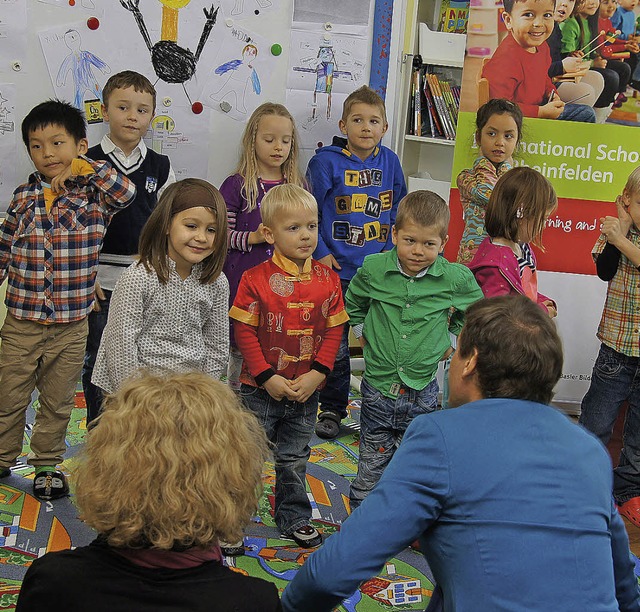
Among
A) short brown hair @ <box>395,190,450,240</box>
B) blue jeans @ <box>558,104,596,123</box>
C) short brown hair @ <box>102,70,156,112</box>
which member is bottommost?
short brown hair @ <box>395,190,450,240</box>

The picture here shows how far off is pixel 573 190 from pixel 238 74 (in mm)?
1537

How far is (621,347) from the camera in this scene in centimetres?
307

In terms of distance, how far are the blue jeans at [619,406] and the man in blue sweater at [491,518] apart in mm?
1871

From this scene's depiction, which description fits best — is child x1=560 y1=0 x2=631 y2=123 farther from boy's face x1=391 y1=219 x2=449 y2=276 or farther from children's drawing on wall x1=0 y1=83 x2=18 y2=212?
children's drawing on wall x1=0 y1=83 x2=18 y2=212

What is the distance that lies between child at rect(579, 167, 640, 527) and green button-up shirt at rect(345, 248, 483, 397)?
0.77 m

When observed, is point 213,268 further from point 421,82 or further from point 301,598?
point 421,82

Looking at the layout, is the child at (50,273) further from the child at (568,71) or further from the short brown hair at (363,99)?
the child at (568,71)

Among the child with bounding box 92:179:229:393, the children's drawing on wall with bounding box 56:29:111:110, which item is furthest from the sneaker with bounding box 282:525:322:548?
the children's drawing on wall with bounding box 56:29:111:110

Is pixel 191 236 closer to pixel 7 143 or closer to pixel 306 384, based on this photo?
pixel 306 384

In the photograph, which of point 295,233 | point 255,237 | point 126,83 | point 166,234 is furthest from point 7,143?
point 295,233

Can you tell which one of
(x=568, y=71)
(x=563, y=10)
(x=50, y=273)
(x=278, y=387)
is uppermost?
(x=563, y=10)

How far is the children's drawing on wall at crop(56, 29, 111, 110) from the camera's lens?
335 cm

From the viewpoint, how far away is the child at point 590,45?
3531 millimetres

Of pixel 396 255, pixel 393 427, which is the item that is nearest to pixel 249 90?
pixel 396 255
